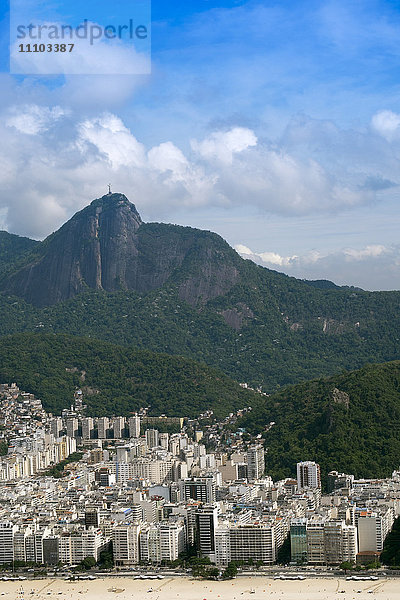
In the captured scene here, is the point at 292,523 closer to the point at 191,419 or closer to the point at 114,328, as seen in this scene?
the point at 191,419

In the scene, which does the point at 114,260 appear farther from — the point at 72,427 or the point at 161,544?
the point at 161,544

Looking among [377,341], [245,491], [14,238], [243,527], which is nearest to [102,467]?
[245,491]

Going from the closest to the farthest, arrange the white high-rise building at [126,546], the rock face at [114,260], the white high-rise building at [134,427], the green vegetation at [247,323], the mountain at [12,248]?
the white high-rise building at [126,546]
the white high-rise building at [134,427]
the green vegetation at [247,323]
the rock face at [114,260]
the mountain at [12,248]

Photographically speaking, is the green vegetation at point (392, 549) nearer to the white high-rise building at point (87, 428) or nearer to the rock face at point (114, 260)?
the white high-rise building at point (87, 428)

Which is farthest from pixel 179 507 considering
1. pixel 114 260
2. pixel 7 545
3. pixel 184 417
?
pixel 114 260

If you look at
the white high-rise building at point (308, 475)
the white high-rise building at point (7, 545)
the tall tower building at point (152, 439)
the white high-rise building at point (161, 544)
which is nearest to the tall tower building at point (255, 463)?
the white high-rise building at point (308, 475)
